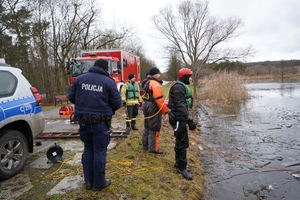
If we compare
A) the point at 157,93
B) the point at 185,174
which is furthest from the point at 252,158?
the point at 157,93

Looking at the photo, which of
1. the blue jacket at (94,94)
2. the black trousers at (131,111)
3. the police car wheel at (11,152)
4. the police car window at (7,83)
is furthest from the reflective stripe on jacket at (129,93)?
the blue jacket at (94,94)

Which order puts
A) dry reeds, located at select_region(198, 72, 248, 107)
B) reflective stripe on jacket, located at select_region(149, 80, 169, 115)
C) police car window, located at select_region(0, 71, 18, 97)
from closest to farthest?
police car window, located at select_region(0, 71, 18, 97), reflective stripe on jacket, located at select_region(149, 80, 169, 115), dry reeds, located at select_region(198, 72, 248, 107)

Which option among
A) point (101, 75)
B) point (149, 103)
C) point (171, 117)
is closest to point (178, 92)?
point (171, 117)

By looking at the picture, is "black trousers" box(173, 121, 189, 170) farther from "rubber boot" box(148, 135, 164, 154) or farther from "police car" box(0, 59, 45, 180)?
"police car" box(0, 59, 45, 180)

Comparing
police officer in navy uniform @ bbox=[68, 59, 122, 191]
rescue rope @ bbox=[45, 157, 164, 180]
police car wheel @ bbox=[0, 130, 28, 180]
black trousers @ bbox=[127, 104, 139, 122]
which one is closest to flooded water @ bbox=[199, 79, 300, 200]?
rescue rope @ bbox=[45, 157, 164, 180]

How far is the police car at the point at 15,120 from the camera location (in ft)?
11.1

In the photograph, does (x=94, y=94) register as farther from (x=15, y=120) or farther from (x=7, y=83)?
(x=7, y=83)

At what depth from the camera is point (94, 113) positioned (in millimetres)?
3002

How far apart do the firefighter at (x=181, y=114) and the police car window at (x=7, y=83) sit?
116 inches

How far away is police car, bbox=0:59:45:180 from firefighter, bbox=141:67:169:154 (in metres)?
2.31

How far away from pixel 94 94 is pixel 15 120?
1.64 m

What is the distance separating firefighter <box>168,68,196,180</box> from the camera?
407 cm

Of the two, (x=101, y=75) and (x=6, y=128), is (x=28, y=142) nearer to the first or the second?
(x=6, y=128)

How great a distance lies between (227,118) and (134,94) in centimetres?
701
